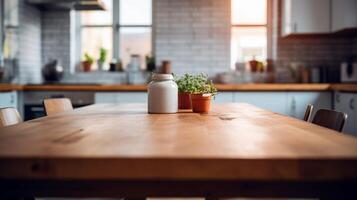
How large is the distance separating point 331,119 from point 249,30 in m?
3.75

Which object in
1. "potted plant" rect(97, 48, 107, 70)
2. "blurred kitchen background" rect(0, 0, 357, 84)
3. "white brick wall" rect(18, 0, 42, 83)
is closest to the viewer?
"white brick wall" rect(18, 0, 42, 83)

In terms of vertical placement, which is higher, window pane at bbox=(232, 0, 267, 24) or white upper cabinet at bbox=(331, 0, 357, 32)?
window pane at bbox=(232, 0, 267, 24)

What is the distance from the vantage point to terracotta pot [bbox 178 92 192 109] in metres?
2.38

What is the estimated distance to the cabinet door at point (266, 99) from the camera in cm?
449

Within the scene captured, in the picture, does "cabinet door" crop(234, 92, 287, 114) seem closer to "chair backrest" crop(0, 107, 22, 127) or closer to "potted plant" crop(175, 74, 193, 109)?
"potted plant" crop(175, 74, 193, 109)

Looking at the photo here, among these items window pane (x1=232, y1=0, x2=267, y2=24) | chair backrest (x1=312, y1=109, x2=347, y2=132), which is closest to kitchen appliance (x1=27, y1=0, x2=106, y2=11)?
window pane (x1=232, y1=0, x2=267, y2=24)

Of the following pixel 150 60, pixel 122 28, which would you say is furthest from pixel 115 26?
pixel 150 60

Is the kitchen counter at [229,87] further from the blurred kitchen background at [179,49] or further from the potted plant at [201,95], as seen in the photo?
the potted plant at [201,95]

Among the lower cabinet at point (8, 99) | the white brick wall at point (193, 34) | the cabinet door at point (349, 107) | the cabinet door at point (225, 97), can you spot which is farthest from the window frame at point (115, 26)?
the cabinet door at point (349, 107)

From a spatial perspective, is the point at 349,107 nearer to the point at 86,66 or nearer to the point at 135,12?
the point at 135,12

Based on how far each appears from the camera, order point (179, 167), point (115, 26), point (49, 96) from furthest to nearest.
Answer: point (115, 26) < point (49, 96) < point (179, 167)

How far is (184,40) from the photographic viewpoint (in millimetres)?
5184

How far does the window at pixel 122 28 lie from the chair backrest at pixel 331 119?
367cm

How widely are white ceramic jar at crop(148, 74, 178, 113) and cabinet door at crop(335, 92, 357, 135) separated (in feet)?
8.09
